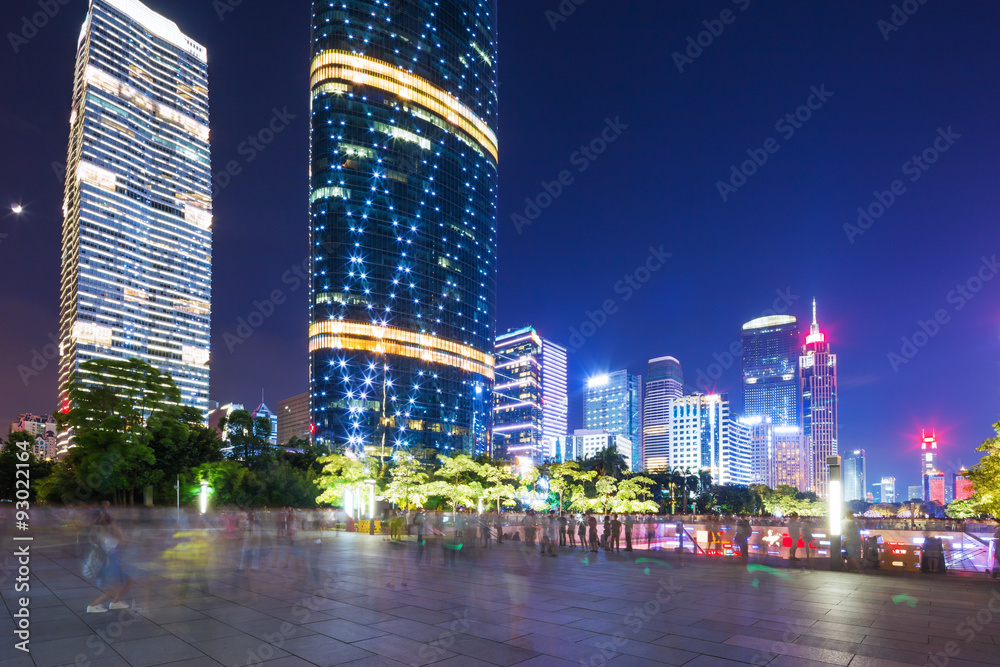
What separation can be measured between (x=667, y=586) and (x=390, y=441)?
9478cm

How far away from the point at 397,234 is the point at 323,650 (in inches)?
4170

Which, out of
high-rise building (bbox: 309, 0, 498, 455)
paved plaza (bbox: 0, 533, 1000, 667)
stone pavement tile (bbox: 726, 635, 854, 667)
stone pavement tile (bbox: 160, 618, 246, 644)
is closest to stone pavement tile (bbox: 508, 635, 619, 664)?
paved plaza (bbox: 0, 533, 1000, 667)

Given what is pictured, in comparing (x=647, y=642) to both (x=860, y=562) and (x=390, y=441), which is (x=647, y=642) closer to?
(x=860, y=562)

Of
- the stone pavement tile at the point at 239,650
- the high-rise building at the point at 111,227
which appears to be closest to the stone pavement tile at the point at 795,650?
the stone pavement tile at the point at 239,650

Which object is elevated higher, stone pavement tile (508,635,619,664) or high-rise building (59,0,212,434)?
high-rise building (59,0,212,434)

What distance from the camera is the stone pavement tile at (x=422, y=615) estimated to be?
36.7ft

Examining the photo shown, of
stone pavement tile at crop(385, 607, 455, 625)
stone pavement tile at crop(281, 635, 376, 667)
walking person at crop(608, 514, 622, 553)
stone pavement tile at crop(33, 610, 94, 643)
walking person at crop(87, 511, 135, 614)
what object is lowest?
walking person at crop(608, 514, 622, 553)

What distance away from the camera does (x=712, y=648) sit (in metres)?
9.29

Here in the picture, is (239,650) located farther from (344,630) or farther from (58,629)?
(58,629)

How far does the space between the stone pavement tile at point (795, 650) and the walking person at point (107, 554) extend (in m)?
11.0

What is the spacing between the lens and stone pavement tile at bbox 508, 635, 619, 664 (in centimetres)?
888

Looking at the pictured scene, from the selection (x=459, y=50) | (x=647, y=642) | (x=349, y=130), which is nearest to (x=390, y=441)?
(x=349, y=130)

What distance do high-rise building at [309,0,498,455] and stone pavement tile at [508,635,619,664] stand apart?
87.3 m

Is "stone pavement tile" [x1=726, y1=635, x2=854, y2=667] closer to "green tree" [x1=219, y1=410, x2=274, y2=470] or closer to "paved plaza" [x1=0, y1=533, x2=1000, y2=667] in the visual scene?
"paved plaza" [x1=0, y1=533, x2=1000, y2=667]
